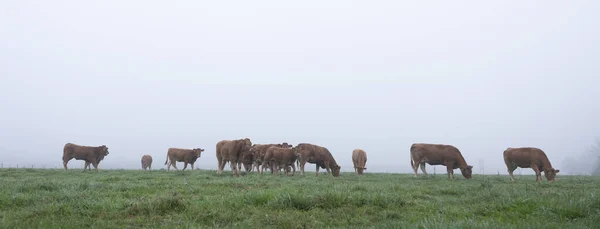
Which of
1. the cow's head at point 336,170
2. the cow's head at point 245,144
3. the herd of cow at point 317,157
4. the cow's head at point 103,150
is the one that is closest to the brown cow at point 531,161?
the herd of cow at point 317,157

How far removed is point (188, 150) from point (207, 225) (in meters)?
26.3

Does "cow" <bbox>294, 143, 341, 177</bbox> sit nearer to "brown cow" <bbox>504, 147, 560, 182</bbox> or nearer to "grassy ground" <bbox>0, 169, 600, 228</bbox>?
"brown cow" <bbox>504, 147, 560, 182</bbox>

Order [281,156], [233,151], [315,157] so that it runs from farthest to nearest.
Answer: [315,157]
[281,156]
[233,151]

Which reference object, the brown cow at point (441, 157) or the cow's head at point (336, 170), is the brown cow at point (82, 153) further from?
the brown cow at point (441, 157)

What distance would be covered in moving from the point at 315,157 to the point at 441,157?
7.48 meters

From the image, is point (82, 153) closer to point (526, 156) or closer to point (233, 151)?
point (233, 151)

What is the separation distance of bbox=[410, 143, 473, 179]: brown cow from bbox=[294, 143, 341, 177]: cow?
4.89 metres

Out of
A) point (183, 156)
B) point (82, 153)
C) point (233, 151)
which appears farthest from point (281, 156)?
point (82, 153)

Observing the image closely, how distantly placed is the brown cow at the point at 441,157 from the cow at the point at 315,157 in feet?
16.0

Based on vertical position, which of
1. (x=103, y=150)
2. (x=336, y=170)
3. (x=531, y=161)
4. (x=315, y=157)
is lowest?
(x=336, y=170)

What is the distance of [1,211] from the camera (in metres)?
7.13

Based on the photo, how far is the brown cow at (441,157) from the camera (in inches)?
854

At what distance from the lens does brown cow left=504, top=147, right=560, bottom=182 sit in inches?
752

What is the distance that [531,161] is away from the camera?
19625mm
